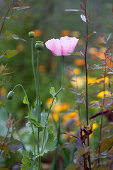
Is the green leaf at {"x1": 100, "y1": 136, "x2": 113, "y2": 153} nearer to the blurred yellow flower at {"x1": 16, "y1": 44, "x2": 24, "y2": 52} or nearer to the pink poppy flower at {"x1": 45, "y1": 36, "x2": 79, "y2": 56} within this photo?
the pink poppy flower at {"x1": 45, "y1": 36, "x2": 79, "y2": 56}

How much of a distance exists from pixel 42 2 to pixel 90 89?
1555 millimetres

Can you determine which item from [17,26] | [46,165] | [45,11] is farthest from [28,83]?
[46,165]

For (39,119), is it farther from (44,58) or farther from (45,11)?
(45,11)

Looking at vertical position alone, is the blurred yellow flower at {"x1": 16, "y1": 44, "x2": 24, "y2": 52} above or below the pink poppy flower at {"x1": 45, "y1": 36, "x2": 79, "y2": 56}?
below

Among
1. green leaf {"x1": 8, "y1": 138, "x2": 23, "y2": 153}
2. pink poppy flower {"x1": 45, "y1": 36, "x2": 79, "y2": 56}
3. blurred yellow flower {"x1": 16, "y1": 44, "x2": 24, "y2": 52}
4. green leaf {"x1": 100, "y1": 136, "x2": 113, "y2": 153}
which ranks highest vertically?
pink poppy flower {"x1": 45, "y1": 36, "x2": 79, "y2": 56}

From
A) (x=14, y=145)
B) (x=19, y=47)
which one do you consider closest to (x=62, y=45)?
(x=14, y=145)

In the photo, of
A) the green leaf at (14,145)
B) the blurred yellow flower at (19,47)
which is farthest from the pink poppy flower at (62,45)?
the blurred yellow flower at (19,47)

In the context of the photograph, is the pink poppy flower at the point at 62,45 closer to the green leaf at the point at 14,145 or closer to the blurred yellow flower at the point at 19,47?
the green leaf at the point at 14,145

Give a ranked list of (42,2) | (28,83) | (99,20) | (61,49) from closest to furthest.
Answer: (61,49)
(28,83)
(42,2)
(99,20)

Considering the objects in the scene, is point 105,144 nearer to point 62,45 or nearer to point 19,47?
point 62,45

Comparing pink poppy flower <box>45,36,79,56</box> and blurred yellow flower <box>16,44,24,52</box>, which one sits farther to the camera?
blurred yellow flower <box>16,44,24,52</box>

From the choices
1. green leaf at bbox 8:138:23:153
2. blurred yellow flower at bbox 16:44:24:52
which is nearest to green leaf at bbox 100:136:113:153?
green leaf at bbox 8:138:23:153

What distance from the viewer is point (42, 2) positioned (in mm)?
3344

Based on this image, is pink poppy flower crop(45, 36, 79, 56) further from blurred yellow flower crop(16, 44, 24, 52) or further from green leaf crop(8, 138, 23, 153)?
blurred yellow flower crop(16, 44, 24, 52)
